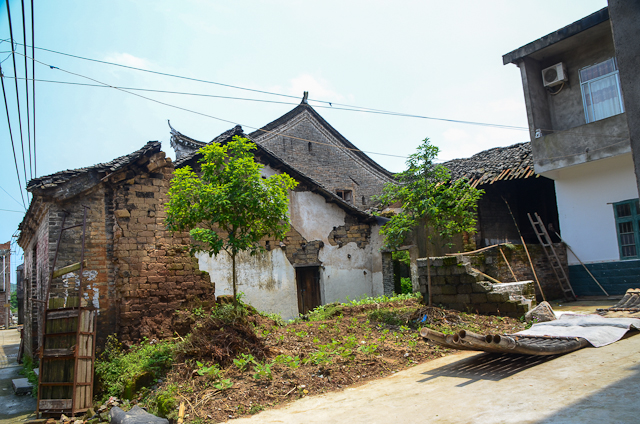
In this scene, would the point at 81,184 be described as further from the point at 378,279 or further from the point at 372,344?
the point at 378,279

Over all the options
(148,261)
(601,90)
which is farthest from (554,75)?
(148,261)

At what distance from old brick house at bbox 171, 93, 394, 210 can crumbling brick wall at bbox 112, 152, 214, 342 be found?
1076cm

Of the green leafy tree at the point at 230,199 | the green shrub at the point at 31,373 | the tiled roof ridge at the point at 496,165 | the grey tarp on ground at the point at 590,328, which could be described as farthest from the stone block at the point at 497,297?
the green shrub at the point at 31,373

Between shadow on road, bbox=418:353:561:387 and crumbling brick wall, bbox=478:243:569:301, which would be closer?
shadow on road, bbox=418:353:561:387

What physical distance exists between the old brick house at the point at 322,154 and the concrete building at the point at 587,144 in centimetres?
906

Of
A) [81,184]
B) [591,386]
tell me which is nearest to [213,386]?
[591,386]

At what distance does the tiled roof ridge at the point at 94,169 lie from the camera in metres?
7.59

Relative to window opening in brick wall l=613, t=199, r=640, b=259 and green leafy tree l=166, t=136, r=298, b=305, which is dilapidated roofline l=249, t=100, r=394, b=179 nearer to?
window opening in brick wall l=613, t=199, r=640, b=259

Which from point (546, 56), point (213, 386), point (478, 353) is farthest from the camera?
point (546, 56)

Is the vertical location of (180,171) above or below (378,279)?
above

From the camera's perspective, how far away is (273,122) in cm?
1975

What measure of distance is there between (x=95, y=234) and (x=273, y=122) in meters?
12.7

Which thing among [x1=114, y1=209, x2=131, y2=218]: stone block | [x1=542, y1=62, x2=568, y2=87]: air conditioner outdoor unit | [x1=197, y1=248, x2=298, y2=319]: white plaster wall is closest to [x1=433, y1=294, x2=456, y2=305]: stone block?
[x1=197, y1=248, x2=298, y2=319]: white plaster wall

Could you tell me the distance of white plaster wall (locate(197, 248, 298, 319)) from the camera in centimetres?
1134
